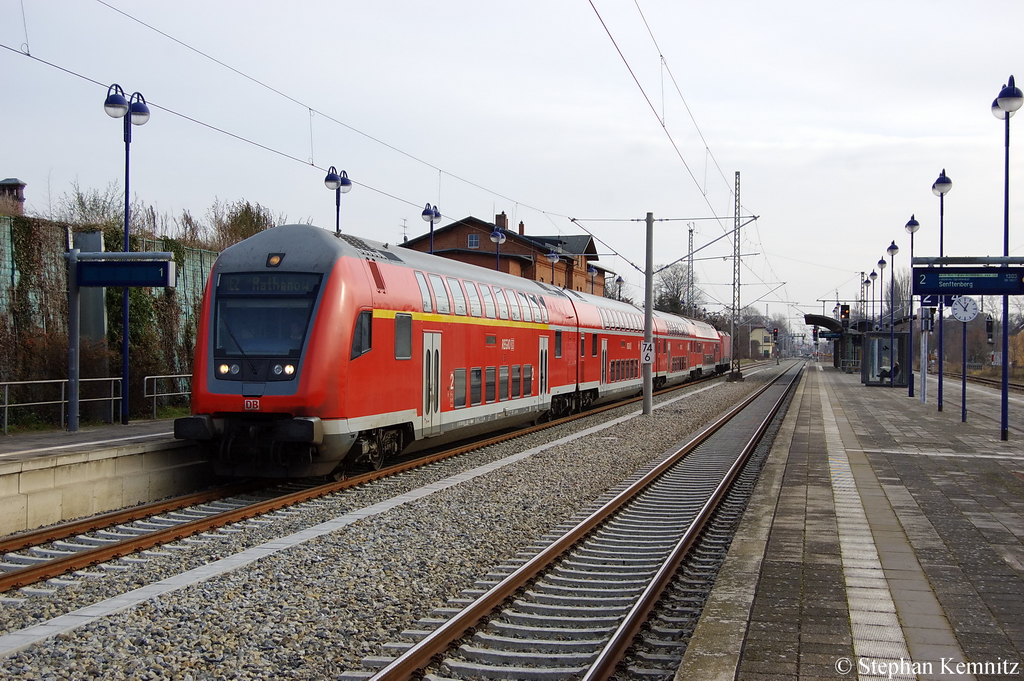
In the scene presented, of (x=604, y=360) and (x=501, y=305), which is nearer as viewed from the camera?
(x=501, y=305)

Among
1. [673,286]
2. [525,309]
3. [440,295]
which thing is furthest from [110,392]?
[673,286]

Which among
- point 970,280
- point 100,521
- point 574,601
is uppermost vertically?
point 970,280

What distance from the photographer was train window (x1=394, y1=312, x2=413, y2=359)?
13.2 meters

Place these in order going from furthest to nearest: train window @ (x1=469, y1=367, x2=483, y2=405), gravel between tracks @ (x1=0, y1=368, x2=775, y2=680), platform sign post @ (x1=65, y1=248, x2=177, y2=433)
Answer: train window @ (x1=469, y1=367, x2=483, y2=405) < platform sign post @ (x1=65, y1=248, x2=177, y2=433) < gravel between tracks @ (x1=0, y1=368, x2=775, y2=680)

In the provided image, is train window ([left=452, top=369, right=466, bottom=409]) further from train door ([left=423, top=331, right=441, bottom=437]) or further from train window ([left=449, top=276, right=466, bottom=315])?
train window ([left=449, top=276, right=466, bottom=315])

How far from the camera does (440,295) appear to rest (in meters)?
15.2

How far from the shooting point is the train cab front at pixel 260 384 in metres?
11.4

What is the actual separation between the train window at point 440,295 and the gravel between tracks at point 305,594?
11.9ft

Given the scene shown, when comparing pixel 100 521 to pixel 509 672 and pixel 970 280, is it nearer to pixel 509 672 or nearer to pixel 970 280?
pixel 509 672

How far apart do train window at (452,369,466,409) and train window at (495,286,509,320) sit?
2375 millimetres

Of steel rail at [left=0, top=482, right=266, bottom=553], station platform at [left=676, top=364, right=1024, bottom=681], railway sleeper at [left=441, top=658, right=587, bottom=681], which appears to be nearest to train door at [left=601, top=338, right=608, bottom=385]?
station platform at [left=676, top=364, right=1024, bottom=681]

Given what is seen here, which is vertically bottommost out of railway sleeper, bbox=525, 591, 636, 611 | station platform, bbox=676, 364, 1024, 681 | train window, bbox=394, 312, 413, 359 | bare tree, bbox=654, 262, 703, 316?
railway sleeper, bbox=525, 591, 636, 611

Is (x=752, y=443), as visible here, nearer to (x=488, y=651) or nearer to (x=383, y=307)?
(x=383, y=307)

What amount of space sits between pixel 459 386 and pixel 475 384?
82 centimetres
